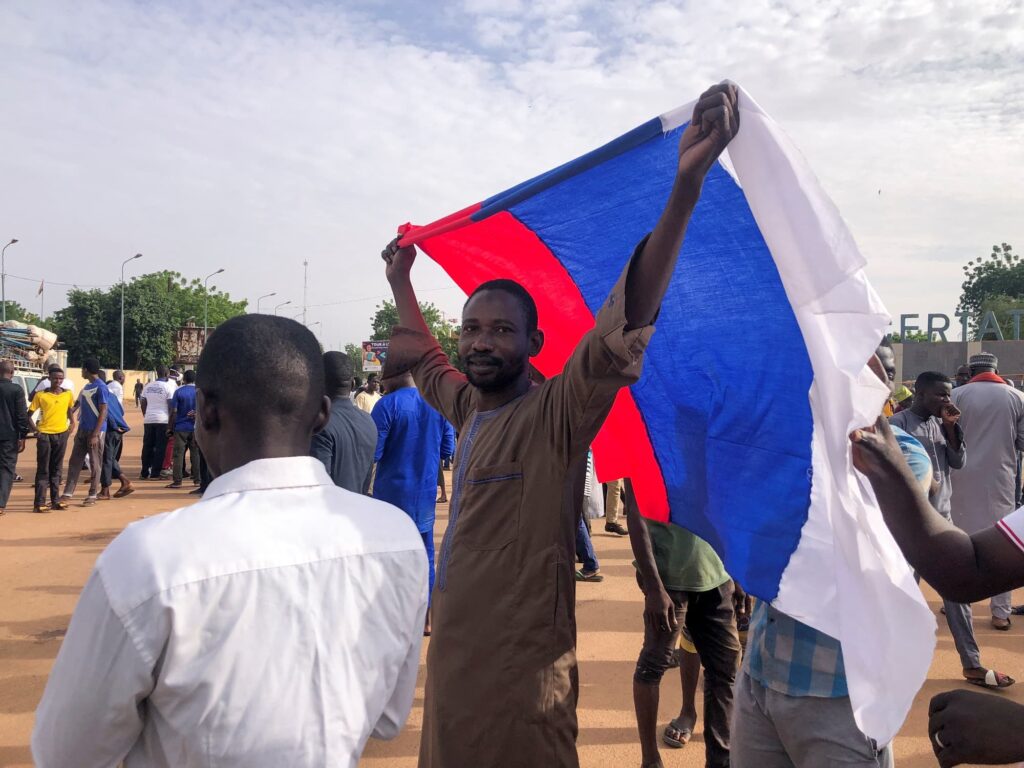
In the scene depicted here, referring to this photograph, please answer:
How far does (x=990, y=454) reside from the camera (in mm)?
6023

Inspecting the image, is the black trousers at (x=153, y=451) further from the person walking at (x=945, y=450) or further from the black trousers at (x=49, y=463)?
the person walking at (x=945, y=450)

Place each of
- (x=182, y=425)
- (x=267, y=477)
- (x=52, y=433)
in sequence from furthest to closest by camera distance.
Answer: (x=182, y=425) < (x=52, y=433) < (x=267, y=477)

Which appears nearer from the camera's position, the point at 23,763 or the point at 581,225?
the point at 581,225

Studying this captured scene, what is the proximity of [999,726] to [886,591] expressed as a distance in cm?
44

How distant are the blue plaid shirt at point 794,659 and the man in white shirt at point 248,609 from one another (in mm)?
1250

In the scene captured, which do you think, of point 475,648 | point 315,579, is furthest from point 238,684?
point 475,648

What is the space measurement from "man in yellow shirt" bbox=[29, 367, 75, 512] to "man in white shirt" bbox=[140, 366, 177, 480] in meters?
1.92

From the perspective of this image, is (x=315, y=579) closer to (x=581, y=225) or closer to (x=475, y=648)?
(x=475, y=648)

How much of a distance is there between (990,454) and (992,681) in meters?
2.14

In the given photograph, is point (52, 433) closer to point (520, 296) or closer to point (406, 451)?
point (406, 451)

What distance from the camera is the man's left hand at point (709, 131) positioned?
1.68 metres

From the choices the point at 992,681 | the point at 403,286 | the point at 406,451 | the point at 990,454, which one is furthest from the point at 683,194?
the point at 990,454

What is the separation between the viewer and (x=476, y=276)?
10.4ft

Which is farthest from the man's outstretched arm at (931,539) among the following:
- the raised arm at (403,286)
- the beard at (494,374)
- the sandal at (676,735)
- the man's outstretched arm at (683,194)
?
the sandal at (676,735)
